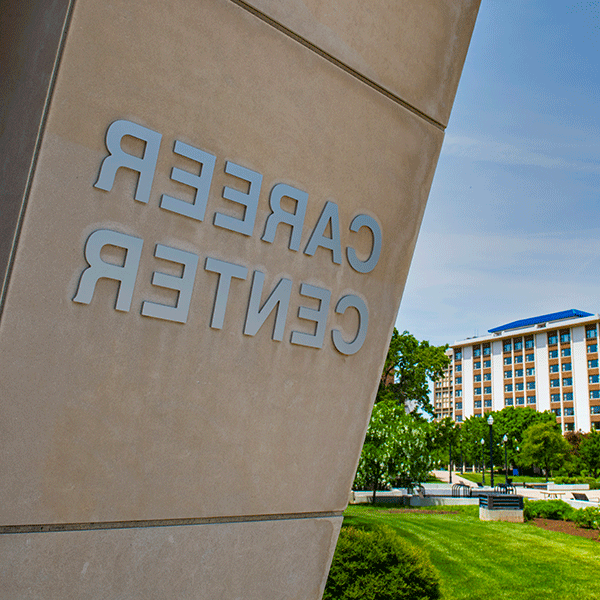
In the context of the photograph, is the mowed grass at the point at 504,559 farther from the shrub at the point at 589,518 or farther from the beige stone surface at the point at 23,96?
the beige stone surface at the point at 23,96

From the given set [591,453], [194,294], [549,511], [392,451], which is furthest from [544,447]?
[194,294]

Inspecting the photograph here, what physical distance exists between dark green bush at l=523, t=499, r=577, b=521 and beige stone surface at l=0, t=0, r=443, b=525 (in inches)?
831

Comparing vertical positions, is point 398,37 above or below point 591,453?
above

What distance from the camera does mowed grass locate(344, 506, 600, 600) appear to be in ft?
33.2

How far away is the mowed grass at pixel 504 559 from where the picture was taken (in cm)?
1013

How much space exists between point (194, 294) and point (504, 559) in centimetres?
1313

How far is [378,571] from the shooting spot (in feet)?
23.2

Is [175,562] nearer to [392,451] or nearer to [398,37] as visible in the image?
[398,37]

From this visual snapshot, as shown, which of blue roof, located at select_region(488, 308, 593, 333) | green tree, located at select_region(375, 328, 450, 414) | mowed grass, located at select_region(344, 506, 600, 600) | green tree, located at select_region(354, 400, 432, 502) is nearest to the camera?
mowed grass, located at select_region(344, 506, 600, 600)

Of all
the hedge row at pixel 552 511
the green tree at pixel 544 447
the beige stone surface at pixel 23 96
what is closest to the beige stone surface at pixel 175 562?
the beige stone surface at pixel 23 96

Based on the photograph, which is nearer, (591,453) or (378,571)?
(378,571)

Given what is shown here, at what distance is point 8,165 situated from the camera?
7.39ft

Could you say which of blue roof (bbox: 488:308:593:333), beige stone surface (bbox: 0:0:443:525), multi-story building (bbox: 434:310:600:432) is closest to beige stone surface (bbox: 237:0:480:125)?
beige stone surface (bbox: 0:0:443:525)

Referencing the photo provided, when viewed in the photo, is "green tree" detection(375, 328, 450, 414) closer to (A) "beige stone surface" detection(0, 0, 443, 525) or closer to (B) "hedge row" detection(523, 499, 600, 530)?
(B) "hedge row" detection(523, 499, 600, 530)
